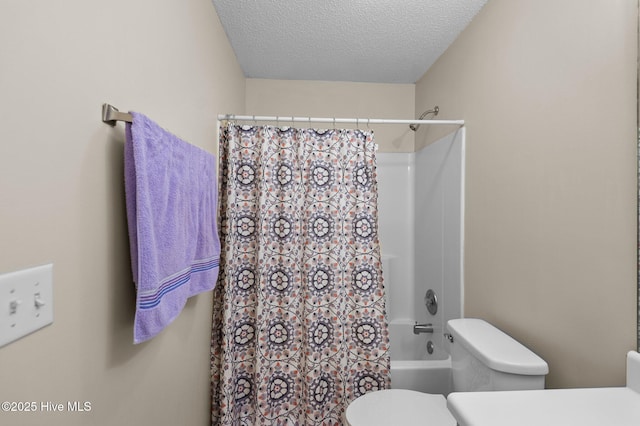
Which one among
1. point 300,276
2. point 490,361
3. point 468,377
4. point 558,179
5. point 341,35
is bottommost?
point 468,377

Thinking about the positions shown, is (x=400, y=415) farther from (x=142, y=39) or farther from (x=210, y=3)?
(x=210, y=3)

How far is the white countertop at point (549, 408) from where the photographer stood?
0.71m

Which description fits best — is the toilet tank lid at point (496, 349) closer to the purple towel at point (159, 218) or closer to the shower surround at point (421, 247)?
the shower surround at point (421, 247)

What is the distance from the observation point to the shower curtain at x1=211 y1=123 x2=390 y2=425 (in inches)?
68.5

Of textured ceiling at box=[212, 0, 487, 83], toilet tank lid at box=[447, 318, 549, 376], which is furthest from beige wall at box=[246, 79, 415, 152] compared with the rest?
toilet tank lid at box=[447, 318, 549, 376]

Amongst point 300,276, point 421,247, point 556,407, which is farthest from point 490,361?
point 421,247

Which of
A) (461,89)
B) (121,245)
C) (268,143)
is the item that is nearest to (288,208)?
(268,143)

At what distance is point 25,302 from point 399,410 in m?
1.43

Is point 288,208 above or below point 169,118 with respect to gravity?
below

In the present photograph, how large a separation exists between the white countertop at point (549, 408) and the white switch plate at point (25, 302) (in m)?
0.86

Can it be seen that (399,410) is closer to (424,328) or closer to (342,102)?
(424,328)

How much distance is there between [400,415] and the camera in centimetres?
139

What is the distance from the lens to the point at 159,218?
2.82ft

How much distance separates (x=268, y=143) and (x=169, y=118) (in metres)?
0.69
